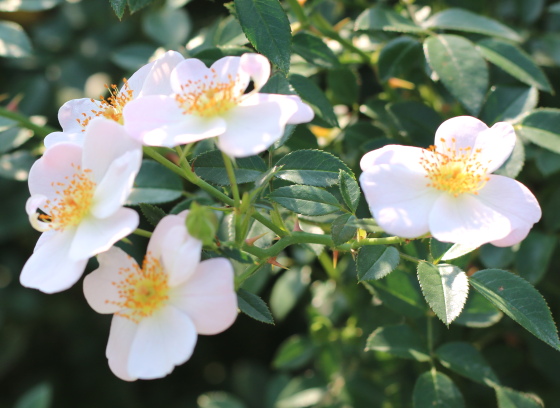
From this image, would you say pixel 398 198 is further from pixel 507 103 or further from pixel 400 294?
pixel 507 103

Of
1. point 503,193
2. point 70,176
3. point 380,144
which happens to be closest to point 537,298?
point 503,193

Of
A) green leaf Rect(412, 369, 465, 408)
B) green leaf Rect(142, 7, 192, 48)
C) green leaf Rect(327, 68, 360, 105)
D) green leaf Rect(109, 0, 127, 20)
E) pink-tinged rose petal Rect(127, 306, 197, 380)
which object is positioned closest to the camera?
pink-tinged rose petal Rect(127, 306, 197, 380)

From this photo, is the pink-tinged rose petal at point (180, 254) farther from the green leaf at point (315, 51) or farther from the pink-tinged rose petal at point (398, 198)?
the green leaf at point (315, 51)

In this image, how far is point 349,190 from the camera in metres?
1.04

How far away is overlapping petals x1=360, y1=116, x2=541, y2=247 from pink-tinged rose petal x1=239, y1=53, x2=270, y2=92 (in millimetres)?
187

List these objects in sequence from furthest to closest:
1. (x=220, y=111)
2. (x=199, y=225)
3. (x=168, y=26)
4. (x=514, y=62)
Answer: (x=168, y=26), (x=514, y=62), (x=220, y=111), (x=199, y=225)

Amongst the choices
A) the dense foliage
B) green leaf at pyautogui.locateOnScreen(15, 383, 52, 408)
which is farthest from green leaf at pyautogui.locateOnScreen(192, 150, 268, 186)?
green leaf at pyautogui.locateOnScreen(15, 383, 52, 408)

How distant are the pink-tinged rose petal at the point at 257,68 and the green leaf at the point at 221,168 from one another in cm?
16

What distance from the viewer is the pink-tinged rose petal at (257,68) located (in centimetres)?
97

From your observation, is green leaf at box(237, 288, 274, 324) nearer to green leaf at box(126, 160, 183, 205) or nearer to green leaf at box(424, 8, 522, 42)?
green leaf at box(126, 160, 183, 205)

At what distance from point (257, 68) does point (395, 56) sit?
18.9 inches

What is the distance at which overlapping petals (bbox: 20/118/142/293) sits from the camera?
0.88 meters

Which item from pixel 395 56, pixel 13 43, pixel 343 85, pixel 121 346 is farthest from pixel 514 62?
pixel 13 43

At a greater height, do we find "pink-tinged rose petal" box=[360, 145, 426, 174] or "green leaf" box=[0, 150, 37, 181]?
"pink-tinged rose petal" box=[360, 145, 426, 174]
